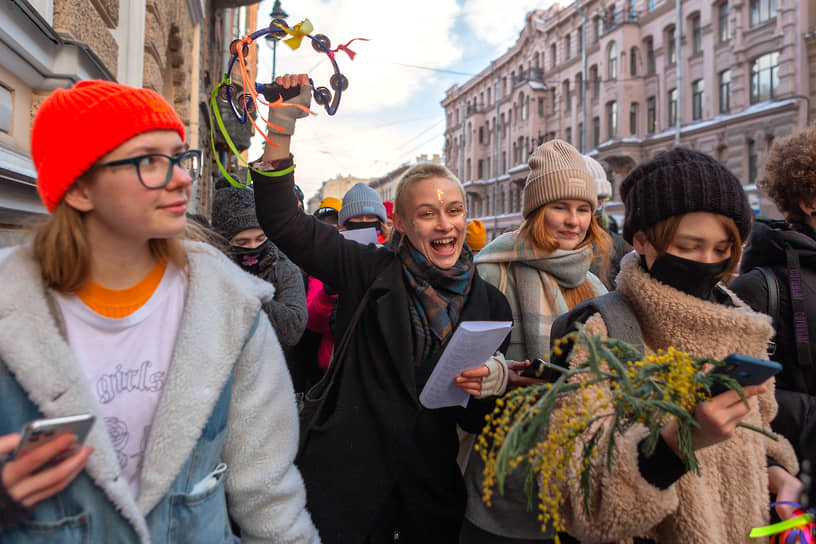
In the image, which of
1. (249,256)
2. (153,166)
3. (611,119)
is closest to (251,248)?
(249,256)

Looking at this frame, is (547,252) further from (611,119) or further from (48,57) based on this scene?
(611,119)

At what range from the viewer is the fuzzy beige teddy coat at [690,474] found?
56.9 inches

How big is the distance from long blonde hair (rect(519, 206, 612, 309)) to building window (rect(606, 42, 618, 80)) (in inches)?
1234

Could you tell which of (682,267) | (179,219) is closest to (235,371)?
(179,219)

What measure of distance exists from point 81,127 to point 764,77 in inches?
1047

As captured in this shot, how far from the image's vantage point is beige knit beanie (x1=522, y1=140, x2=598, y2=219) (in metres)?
2.62

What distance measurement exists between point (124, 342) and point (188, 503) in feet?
1.38

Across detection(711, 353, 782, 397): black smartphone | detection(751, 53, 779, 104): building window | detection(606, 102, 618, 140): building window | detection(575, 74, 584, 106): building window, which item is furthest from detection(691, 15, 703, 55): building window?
detection(711, 353, 782, 397): black smartphone

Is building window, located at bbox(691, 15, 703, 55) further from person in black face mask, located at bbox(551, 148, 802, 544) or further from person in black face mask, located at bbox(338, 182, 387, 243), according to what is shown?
person in black face mask, located at bbox(551, 148, 802, 544)

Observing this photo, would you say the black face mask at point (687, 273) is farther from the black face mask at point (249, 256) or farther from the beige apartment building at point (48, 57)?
the black face mask at point (249, 256)

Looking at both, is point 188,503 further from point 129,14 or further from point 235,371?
point 129,14

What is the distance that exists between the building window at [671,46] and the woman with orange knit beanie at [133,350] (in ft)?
101

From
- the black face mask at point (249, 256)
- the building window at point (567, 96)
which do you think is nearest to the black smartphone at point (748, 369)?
the black face mask at point (249, 256)

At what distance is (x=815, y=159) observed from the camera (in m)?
2.24
